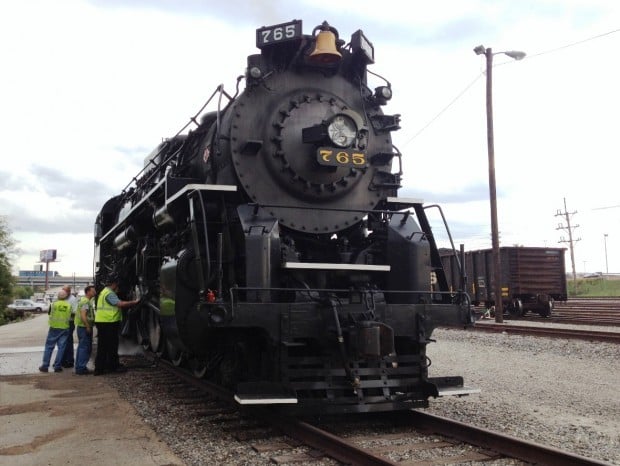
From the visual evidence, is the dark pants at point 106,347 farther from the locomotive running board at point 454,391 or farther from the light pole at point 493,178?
the light pole at point 493,178

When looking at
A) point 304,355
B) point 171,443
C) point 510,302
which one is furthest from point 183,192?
point 510,302

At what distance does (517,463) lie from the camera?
4230 millimetres

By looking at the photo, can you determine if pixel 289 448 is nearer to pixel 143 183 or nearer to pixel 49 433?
pixel 49 433

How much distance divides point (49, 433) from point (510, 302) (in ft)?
61.7

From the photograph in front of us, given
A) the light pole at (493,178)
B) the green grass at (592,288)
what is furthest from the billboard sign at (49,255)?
the light pole at (493,178)

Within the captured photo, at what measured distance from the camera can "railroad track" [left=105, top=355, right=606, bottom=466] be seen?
4270 millimetres

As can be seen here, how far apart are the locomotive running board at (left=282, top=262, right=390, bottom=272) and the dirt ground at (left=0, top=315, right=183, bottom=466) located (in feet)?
6.41

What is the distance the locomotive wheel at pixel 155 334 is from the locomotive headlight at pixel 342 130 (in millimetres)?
3843

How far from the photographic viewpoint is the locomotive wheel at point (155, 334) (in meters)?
8.23

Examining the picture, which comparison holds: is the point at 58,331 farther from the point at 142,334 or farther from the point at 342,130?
the point at 342,130

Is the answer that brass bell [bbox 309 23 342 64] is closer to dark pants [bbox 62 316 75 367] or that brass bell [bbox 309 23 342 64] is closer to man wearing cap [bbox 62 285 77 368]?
man wearing cap [bbox 62 285 77 368]

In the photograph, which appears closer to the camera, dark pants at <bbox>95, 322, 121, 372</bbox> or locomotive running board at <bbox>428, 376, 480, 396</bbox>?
locomotive running board at <bbox>428, 376, 480, 396</bbox>

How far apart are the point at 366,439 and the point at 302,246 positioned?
225cm

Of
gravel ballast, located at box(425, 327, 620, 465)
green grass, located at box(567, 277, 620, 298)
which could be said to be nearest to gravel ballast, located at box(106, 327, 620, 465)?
gravel ballast, located at box(425, 327, 620, 465)
